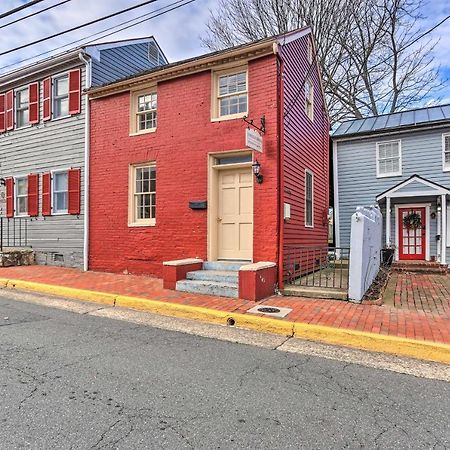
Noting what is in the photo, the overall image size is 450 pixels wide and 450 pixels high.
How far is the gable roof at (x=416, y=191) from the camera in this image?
13047mm

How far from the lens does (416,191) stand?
527 inches

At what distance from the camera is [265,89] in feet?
28.0

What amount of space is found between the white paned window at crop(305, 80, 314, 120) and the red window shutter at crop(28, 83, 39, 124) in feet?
27.9

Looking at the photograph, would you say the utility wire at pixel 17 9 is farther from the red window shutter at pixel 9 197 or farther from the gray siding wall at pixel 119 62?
the red window shutter at pixel 9 197

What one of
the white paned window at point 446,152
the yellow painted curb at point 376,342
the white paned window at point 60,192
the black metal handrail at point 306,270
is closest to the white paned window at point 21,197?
the white paned window at point 60,192

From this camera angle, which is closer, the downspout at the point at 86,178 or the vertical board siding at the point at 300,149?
the vertical board siding at the point at 300,149

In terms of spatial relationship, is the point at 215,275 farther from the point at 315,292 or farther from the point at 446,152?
the point at 446,152

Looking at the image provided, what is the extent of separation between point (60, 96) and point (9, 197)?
3.92m

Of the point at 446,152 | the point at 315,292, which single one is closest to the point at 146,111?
the point at 315,292

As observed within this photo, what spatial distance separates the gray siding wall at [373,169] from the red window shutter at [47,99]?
10841 mm

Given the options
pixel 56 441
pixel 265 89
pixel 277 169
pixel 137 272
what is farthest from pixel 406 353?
pixel 137 272

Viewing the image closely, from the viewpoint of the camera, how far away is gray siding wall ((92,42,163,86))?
11.8 metres

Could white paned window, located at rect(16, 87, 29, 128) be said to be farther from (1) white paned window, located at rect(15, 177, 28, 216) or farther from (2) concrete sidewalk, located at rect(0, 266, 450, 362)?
(2) concrete sidewalk, located at rect(0, 266, 450, 362)

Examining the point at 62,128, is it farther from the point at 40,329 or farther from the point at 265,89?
the point at 40,329
